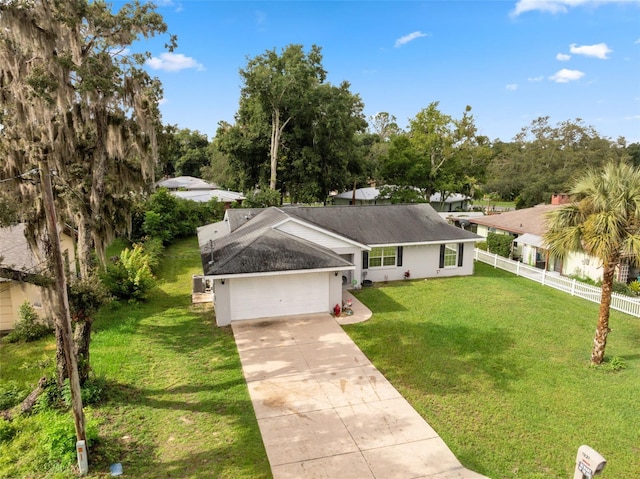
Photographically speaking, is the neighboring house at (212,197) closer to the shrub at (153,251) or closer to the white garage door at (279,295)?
the shrub at (153,251)

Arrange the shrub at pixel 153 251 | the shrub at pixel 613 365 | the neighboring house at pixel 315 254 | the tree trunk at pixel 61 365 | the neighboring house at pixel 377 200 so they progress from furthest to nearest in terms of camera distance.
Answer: the neighboring house at pixel 377 200, the shrub at pixel 153 251, the neighboring house at pixel 315 254, the shrub at pixel 613 365, the tree trunk at pixel 61 365

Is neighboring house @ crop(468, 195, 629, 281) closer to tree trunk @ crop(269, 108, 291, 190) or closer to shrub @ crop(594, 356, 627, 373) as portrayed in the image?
shrub @ crop(594, 356, 627, 373)

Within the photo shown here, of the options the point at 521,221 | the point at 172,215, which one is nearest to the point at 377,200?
the point at 521,221

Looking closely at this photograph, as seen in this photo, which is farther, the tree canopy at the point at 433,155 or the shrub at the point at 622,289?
the tree canopy at the point at 433,155

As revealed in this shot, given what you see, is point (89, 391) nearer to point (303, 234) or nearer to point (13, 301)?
point (13, 301)

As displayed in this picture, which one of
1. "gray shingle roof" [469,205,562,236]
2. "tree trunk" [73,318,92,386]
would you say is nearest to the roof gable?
"tree trunk" [73,318,92,386]

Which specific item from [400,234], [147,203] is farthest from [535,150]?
[147,203]

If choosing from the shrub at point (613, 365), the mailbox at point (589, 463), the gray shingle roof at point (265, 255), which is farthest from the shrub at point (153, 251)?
the mailbox at point (589, 463)
